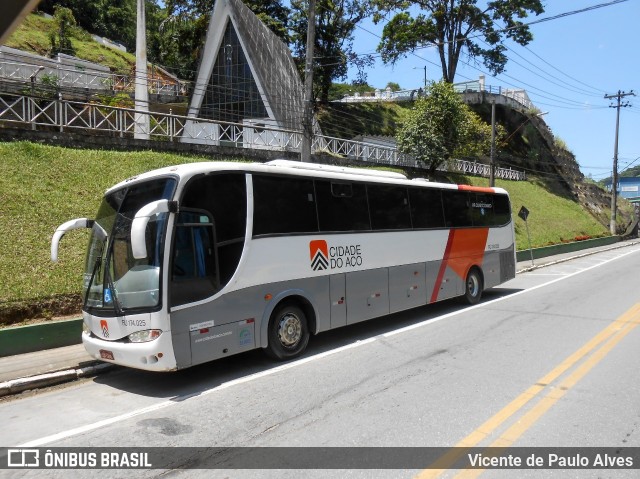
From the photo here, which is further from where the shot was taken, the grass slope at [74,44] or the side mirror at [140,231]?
the grass slope at [74,44]

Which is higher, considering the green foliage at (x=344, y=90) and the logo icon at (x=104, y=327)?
the green foliage at (x=344, y=90)

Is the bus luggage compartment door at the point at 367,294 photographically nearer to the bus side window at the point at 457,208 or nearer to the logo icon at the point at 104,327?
the bus side window at the point at 457,208

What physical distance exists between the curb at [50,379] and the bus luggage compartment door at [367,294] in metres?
4.25

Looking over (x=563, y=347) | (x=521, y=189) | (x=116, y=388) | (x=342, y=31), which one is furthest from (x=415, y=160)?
(x=116, y=388)

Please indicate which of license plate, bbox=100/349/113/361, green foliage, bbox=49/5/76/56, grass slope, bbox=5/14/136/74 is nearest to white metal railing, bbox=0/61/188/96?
grass slope, bbox=5/14/136/74

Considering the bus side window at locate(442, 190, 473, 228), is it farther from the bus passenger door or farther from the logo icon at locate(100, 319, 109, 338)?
the logo icon at locate(100, 319, 109, 338)

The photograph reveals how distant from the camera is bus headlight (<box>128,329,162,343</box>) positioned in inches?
252

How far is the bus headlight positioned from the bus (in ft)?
0.04

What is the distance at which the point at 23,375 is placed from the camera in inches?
290

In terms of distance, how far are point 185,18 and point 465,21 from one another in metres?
25.5

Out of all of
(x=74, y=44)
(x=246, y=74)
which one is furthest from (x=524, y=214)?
(x=74, y=44)

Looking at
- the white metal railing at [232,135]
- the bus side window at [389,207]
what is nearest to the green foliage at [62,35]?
the white metal railing at [232,135]

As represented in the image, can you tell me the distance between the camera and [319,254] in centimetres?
883

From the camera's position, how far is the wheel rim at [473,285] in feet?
44.1
